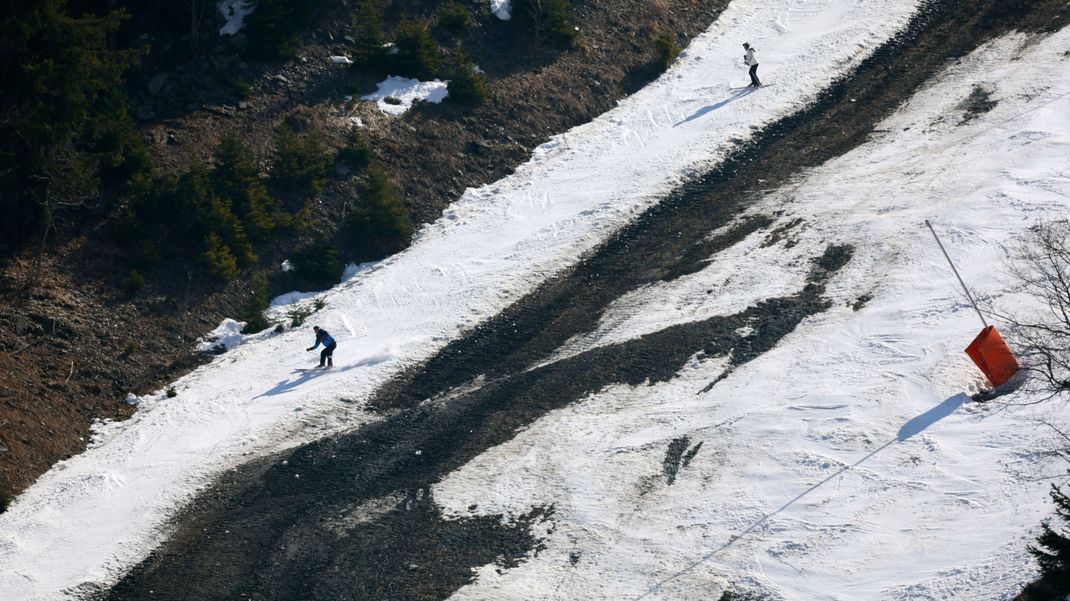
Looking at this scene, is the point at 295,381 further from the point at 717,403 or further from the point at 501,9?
the point at 501,9

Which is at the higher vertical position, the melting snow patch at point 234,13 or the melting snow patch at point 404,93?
the melting snow patch at point 234,13

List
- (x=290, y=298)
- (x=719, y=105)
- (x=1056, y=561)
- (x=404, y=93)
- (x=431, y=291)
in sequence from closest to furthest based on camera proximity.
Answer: (x=1056, y=561) → (x=431, y=291) → (x=290, y=298) → (x=404, y=93) → (x=719, y=105)

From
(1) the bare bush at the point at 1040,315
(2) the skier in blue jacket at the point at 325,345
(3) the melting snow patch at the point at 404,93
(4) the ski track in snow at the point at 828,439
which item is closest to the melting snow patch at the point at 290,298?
(2) the skier in blue jacket at the point at 325,345

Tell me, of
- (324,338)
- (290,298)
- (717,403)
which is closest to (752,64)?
(717,403)

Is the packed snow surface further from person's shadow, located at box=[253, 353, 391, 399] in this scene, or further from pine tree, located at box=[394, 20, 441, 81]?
pine tree, located at box=[394, 20, 441, 81]

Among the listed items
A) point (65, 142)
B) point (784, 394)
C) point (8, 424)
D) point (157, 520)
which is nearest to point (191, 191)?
point (65, 142)

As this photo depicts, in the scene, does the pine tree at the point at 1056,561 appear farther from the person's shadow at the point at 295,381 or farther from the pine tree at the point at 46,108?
the pine tree at the point at 46,108
